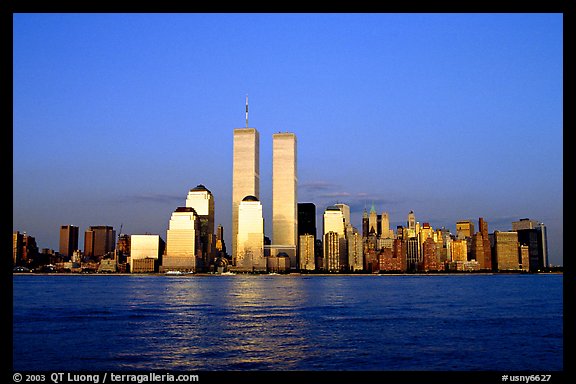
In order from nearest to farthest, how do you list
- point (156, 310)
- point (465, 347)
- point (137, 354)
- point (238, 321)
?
point (137, 354)
point (465, 347)
point (238, 321)
point (156, 310)

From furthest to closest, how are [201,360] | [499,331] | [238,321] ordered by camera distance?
1. [238,321]
2. [499,331]
3. [201,360]

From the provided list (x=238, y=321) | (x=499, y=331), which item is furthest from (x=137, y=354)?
(x=499, y=331)

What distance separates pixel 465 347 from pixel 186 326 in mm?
22135

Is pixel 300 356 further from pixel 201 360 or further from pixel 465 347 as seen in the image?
pixel 465 347
